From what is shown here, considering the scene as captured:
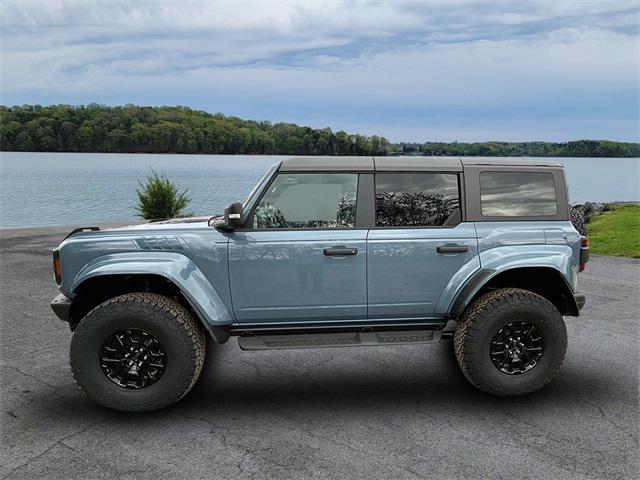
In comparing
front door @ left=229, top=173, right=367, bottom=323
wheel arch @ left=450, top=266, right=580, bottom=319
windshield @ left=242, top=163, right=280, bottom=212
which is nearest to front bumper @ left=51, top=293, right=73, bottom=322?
front door @ left=229, top=173, right=367, bottom=323

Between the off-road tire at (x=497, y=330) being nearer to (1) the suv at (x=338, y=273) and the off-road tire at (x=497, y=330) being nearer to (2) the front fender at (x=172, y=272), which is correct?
(1) the suv at (x=338, y=273)

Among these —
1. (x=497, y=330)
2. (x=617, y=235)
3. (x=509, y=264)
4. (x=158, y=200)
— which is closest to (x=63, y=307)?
(x=497, y=330)

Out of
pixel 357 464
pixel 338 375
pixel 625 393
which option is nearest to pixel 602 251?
pixel 625 393

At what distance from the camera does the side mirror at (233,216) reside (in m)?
4.29

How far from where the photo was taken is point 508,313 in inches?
175

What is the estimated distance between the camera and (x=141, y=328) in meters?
4.22

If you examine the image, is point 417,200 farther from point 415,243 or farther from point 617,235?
point 617,235

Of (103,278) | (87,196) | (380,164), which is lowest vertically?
(87,196)

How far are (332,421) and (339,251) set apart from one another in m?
1.24

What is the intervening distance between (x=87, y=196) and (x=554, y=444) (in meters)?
40.8

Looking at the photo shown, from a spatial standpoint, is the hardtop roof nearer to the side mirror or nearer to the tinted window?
the tinted window

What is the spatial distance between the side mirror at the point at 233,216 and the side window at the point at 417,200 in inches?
42.5

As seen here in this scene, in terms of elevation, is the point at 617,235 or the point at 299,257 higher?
the point at 299,257

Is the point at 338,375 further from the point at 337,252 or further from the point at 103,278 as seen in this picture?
the point at 103,278
